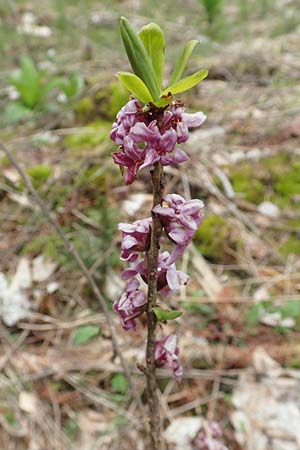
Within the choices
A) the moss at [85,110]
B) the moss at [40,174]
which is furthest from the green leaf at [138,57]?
the moss at [85,110]

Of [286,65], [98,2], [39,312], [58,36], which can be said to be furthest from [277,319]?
[98,2]

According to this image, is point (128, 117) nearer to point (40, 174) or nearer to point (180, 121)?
point (180, 121)

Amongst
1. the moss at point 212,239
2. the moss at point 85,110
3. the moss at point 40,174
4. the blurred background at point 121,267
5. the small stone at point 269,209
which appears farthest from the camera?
the moss at point 85,110

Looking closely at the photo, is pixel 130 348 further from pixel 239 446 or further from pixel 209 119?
pixel 209 119

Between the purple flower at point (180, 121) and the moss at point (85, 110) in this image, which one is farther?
the moss at point (85, 110)

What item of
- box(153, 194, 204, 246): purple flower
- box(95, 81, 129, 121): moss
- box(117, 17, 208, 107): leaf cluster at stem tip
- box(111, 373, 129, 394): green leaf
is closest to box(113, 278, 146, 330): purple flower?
box(153, 194, 204, 246): purple flower

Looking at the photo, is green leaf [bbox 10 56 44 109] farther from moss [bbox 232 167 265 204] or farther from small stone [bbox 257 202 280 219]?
small stone [bbox 257 202 280 219]

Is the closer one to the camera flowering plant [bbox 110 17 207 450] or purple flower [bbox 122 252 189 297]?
flowering plant [bbox 110 17 207 450]

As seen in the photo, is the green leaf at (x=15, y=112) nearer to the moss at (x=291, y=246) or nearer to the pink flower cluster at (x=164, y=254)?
the moss at (x=291, y=246)
